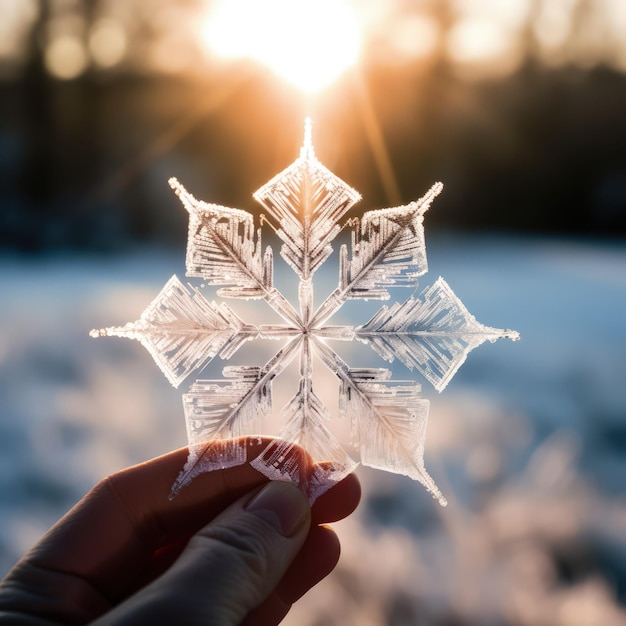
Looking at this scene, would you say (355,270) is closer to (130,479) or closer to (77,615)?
(130,479)

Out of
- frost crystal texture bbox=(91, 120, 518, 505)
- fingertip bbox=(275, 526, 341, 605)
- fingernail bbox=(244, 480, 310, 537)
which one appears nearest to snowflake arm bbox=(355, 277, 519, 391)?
frost crystal texture bbox=(91, 120, 518, 505)

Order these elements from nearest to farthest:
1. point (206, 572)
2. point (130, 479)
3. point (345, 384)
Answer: point (206, 572), point (345, 384), point (130, 479)

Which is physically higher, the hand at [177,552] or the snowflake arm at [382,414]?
the snowflake arm at [382,414]

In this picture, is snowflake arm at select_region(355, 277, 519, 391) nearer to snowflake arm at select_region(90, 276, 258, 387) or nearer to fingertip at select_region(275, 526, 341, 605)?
snowflake arm at select_region(90, 276, 258, 387)

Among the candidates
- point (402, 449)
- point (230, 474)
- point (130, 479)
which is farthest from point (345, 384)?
point (130, 479)

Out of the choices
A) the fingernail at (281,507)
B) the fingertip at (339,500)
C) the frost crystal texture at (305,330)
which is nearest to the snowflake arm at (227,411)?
the frost crystal texture at (305,330)

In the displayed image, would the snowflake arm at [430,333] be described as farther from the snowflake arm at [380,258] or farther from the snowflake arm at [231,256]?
the snowflake arm at [231,256]
